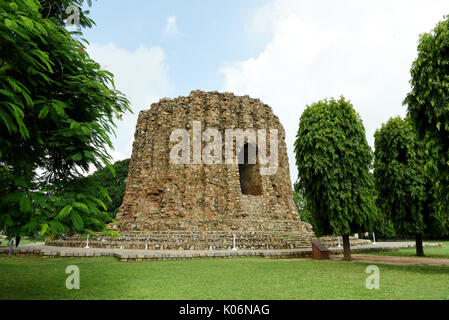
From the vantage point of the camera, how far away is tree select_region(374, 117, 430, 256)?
1131 centimetres

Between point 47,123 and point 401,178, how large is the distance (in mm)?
11985

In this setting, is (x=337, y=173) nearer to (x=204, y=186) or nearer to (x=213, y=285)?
(x=213, y=285)

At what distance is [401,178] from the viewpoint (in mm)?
11227

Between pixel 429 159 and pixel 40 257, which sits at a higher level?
pixel 429 159

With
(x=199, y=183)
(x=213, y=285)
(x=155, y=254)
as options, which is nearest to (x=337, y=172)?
(x=213, y=285)

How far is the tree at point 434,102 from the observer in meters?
7.20

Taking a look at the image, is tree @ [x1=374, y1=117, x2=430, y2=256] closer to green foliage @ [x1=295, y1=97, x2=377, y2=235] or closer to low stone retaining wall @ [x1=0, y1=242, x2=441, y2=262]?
green foliage @ [x1=295, y1=97, x2=377, y2=235]

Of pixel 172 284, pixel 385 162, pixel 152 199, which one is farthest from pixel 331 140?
pixel 152 199

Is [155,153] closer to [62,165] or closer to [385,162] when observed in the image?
[385,162]

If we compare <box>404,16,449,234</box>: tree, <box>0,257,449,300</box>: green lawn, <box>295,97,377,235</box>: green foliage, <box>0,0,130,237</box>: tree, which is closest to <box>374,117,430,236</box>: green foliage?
<box>295,97,377,235</box>: green foliage

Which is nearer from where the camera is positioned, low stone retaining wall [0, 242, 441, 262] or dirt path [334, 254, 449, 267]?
dirt path [334, 254, 449, 267]

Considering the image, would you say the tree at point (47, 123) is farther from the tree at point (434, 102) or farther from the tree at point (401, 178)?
the tree at point (401, 178)

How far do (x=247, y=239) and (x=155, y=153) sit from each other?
9.78m

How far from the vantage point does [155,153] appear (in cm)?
2027
